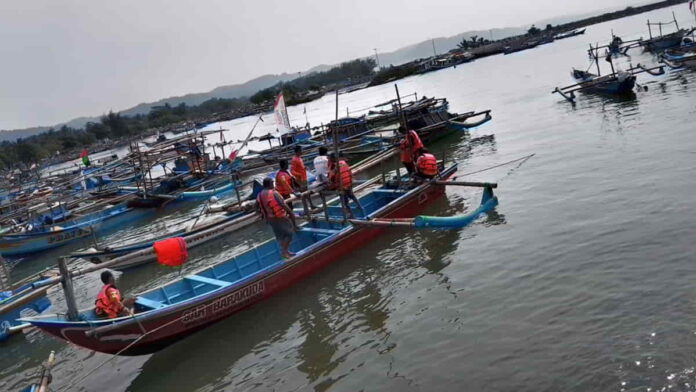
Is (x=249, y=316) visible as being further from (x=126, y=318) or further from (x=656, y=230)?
(x=656, y=230)

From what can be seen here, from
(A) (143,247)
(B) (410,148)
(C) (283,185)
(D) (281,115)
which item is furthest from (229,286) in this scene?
(D) (281,115)

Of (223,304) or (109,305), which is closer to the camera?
(109,305)

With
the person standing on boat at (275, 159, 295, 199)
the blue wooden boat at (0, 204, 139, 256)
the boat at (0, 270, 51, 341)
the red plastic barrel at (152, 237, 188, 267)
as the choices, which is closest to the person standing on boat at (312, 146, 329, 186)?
the person standing on boat at (275, 159, 295, 199)

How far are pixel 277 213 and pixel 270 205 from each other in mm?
249

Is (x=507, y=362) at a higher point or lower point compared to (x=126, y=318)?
lower

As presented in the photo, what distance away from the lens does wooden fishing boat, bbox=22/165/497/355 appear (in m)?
9.52

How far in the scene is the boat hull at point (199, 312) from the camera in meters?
9.41

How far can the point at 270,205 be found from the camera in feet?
39.4

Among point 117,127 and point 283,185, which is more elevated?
point 117,127

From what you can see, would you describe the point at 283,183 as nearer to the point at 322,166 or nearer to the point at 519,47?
the point at 322,166

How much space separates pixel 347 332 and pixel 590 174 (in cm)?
1024

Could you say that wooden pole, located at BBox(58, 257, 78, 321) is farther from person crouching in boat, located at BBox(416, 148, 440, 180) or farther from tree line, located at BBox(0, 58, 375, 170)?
tree line, located at BBox(0, 58, 375, 170)

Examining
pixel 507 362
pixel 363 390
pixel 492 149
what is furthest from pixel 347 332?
pixel 492 149

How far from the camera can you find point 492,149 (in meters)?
24.0
